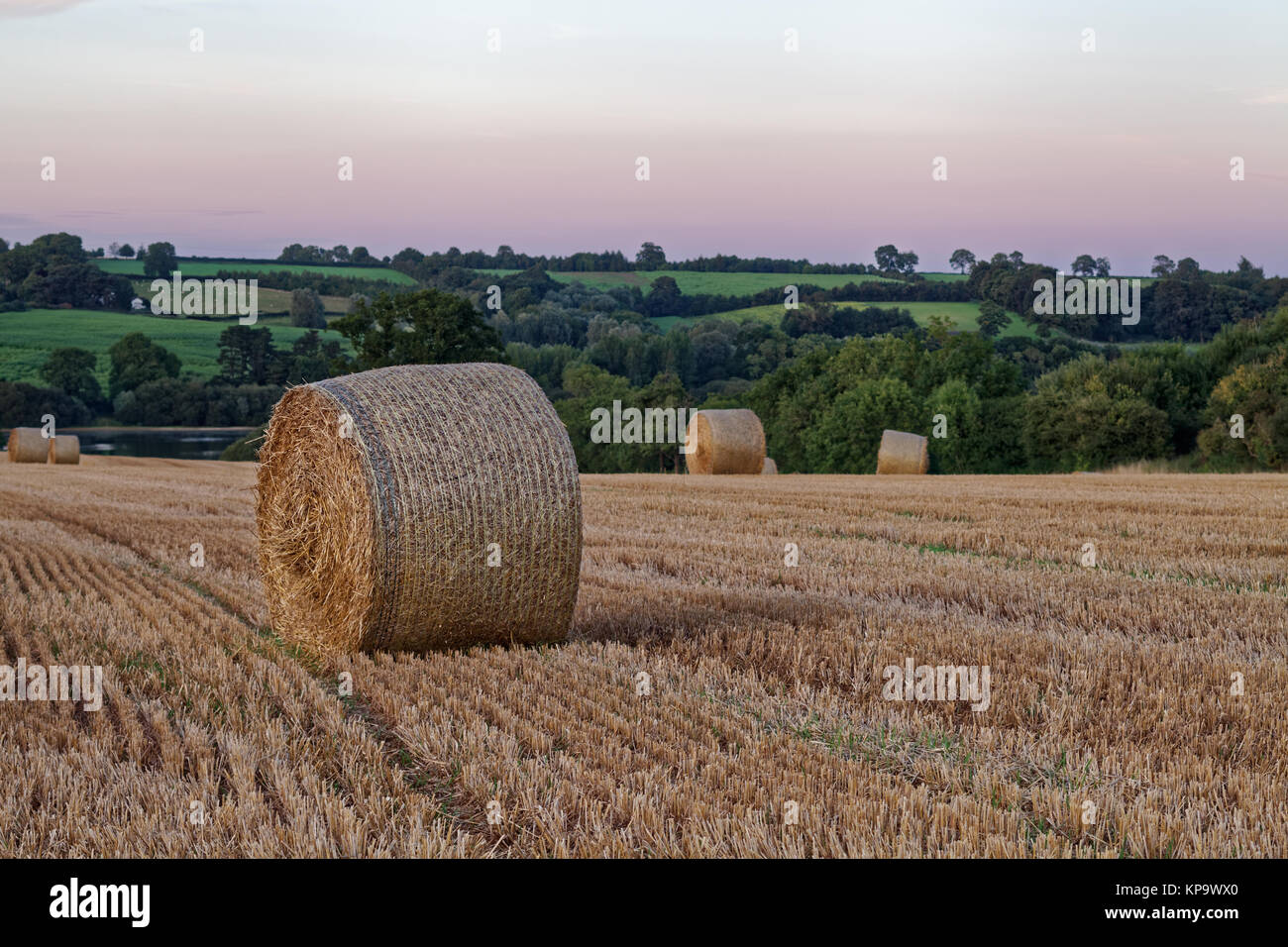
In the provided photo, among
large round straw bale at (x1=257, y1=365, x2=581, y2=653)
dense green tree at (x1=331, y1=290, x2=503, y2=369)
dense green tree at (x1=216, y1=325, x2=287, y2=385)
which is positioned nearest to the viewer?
large round straw bale at (x1=257, y1=365, x2=581, y2=653)

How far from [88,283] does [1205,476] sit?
365ft

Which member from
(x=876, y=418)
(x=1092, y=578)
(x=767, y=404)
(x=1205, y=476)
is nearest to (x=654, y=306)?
(x=767, y=404)

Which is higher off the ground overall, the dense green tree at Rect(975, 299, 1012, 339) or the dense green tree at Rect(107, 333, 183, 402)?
the dense green tree at Rect(975, 299, 1012, 339)

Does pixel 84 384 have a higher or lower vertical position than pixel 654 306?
lower

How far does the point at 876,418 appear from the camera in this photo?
59.0 metres

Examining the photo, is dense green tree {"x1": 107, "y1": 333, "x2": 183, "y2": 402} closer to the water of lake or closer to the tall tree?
the water of lake

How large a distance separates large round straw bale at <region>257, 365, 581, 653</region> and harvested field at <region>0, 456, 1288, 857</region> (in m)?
0.28

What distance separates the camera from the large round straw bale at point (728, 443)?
1257 inches

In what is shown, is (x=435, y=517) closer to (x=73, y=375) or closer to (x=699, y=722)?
(x=699, y=722)

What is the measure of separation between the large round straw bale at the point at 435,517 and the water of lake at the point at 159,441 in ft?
169

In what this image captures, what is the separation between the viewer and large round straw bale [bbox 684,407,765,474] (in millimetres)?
31938

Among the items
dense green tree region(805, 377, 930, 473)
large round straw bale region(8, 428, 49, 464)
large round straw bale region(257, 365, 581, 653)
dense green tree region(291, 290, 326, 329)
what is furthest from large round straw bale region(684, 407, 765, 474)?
dense green tree region(291, 290, 326, 329)

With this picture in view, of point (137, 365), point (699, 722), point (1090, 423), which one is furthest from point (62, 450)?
point (137, 365)
